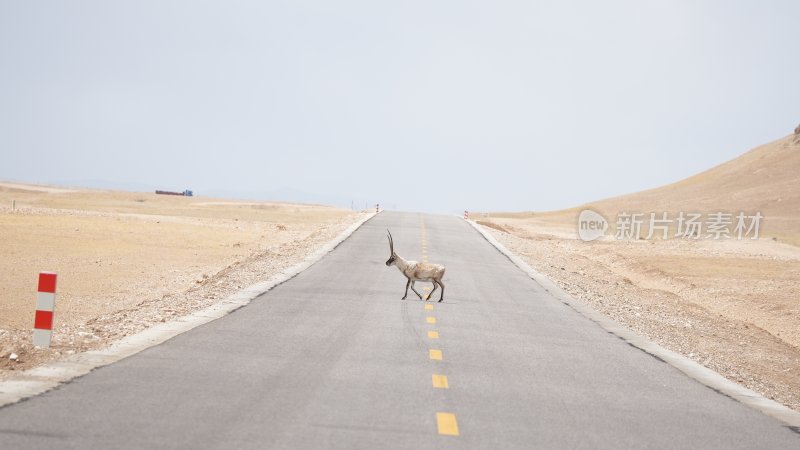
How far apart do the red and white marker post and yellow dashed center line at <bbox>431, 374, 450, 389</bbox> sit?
506 cm

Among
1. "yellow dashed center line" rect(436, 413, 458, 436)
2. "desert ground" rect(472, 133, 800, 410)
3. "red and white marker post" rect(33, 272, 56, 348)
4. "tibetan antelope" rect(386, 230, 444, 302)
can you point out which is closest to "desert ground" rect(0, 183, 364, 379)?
"red and white marker post" rect(33, 272, 56, 348)

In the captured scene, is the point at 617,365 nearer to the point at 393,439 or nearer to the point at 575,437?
the point at 575,437

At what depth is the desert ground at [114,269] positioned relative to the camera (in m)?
13.5

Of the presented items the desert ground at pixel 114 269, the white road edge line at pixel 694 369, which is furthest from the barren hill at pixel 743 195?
the white road edge line at pixel 694 369

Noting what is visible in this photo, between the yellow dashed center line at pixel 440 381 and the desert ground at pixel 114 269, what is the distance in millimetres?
4716

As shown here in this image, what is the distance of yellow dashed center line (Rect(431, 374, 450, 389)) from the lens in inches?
391

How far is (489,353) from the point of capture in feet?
41.1

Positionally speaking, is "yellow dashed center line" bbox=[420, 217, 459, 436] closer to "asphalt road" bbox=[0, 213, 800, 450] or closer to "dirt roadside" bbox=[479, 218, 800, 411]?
"asphalt road" bbox=[0, 213, 800, 450]

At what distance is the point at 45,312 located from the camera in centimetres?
1137

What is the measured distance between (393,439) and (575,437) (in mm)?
1797

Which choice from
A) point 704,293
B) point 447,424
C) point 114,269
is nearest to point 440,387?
point 447,424

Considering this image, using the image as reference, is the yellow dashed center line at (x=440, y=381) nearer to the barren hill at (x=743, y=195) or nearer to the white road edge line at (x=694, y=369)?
the white road edge line at (x=694, y=369)

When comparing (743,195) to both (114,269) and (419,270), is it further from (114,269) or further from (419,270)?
(419,270)

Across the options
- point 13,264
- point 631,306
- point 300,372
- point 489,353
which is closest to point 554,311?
point 631,306
